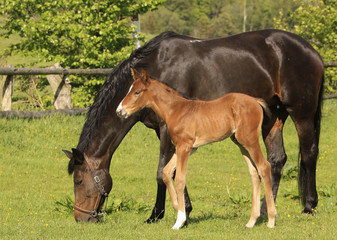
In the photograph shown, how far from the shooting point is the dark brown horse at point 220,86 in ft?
21.7

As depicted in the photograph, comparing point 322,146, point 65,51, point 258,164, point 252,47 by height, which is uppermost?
point 252,47

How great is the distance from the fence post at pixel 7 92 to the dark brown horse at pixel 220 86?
6.62 m

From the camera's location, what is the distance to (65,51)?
667 inches

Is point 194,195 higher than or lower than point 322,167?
higher

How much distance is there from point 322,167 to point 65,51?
Result: 8841 mm

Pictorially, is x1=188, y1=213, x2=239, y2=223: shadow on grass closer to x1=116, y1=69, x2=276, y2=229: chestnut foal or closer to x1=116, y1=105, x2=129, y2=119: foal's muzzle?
x1=116, y1=69, x2=276, y2=229: chestnut foal

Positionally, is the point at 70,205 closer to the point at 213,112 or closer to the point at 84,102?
the point at 213,112

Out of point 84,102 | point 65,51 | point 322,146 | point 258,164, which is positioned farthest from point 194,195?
point 65,51

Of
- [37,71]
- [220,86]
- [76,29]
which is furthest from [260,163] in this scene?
[76,29]

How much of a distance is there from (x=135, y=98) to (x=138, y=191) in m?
4.46

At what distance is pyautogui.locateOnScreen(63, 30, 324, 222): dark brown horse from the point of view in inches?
261

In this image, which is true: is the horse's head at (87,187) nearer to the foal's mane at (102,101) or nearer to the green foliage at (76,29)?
the foal's mane at (102,101)

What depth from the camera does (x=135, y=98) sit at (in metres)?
5.52

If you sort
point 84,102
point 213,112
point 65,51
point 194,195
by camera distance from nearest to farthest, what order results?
1. point 213,112
2. point 194,195
3. point 84,102
4. point 65,51
